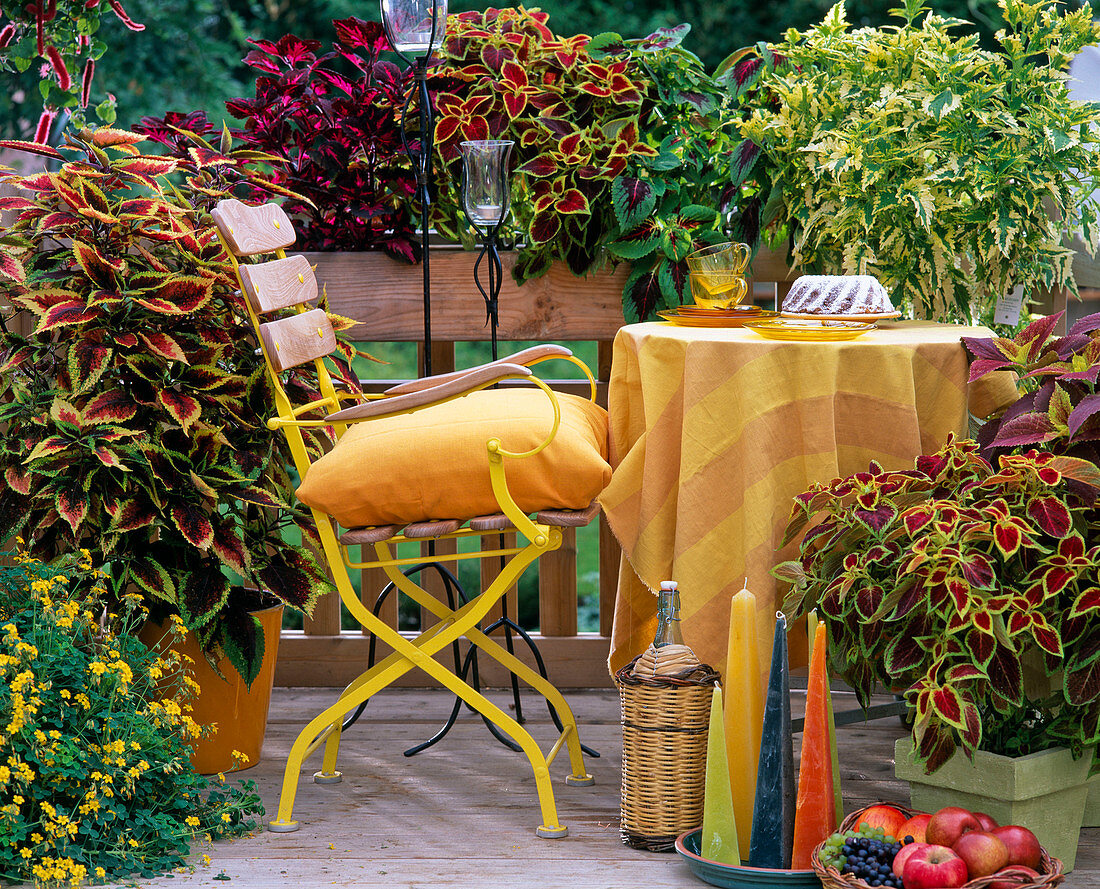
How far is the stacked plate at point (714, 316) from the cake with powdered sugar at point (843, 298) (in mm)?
154

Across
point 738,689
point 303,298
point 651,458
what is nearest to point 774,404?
point 651,458

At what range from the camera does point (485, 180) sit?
8.09 ft

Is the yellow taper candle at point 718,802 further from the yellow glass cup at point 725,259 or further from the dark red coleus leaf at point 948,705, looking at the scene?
the yellow glass cup at point 725,259

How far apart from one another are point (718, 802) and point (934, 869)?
351mm

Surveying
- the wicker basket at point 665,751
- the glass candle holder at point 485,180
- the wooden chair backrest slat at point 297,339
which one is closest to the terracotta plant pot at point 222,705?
the wooden chair backrest slat at point 297,339

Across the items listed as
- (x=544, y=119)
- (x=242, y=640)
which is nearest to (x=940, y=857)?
(x=242, y=640)

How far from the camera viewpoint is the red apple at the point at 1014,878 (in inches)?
63.7

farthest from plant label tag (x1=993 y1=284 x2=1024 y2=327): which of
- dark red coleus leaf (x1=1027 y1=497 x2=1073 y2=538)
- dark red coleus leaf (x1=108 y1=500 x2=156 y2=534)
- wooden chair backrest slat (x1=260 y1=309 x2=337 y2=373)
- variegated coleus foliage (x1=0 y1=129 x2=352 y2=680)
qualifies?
dark red coleus leaf (x1=108 y1=500 x2=156 y2=534)

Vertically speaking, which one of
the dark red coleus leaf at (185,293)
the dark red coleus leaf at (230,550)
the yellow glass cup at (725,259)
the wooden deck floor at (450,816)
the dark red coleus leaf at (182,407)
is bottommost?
the wooden deck floor at (450,816)

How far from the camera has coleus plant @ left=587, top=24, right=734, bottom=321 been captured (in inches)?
107

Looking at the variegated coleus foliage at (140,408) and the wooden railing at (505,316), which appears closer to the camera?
the variegated coleus foliage at (140,408)

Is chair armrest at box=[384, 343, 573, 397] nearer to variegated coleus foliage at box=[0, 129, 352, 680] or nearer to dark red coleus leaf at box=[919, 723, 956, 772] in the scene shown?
variegated coleus foliage at box=[0, 129, 352, 680]

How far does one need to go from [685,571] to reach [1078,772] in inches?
27.8

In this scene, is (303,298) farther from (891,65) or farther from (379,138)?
(891,65)
